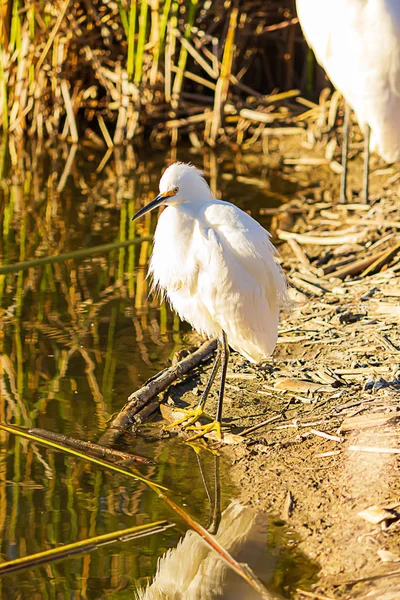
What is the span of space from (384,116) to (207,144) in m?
4.17

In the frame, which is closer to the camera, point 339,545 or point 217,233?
point 339,545

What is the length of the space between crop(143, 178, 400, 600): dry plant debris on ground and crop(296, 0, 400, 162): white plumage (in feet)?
2.70

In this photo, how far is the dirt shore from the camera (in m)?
3.32

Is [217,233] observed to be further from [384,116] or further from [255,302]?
[384,116]

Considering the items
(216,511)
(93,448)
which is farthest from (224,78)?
(216,511)

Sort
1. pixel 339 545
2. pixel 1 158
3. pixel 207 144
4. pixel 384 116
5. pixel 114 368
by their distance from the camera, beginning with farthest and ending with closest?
1. pixel 207 144
2. pixel 1 158
3. pixel 384 116
4. pixel 114 368
5. pixel 339 545

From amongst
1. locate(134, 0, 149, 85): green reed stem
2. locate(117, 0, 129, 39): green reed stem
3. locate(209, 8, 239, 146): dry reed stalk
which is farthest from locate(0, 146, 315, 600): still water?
locate(117, 0, 129, 39): green reed stem

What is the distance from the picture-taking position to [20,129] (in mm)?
10570

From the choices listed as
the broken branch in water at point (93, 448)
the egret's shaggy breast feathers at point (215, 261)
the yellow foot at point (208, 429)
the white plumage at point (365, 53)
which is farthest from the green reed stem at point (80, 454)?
the white plumage at point (365, 53)

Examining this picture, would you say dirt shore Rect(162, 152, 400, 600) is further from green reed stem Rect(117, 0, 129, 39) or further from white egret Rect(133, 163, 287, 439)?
green reed stem Rect(117, 0, 129, 39)

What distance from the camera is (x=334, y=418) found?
164 inches

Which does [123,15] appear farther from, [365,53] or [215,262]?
[215,262]

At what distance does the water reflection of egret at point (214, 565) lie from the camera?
3.23m

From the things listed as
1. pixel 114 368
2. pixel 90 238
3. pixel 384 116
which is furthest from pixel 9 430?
pixel 384 116
